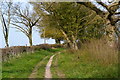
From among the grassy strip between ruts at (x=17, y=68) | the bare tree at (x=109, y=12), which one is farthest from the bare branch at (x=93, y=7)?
the grassy strip between ruts at (x=17, y=68)

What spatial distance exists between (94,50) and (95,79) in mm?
4347

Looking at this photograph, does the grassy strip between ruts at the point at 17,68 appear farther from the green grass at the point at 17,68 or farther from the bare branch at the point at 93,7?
the bare branch at the point at 93,7

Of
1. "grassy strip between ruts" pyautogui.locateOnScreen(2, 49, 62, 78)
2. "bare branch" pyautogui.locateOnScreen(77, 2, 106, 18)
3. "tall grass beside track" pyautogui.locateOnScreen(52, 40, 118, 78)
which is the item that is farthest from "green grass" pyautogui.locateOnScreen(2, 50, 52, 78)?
"bare branch" pyautogui.locateOnScreen(77, 2, 106, 18)

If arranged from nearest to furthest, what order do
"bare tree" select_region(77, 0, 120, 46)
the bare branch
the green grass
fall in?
1. the green grass
2. "bare tree" select_region(77, 0, 120, 46)
3. the bare branch

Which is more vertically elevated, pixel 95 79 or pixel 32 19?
pixel 32 19

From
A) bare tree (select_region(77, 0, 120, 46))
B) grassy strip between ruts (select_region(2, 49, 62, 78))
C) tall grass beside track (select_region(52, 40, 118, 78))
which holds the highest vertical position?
bare tree (select_region(77, 0, 120, 46))

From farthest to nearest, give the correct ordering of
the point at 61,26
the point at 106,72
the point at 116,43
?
the point at 61,26, the point at 116,43, the point at 106,72

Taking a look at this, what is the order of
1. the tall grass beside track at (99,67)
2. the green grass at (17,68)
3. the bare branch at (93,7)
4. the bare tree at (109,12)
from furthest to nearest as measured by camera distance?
the bare branch at (93,7) < the bare tree at (109,12) < the green grass at (17,68) < the tall grass beside track at (99,67)

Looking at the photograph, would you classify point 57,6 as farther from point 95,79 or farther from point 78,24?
point 95,79

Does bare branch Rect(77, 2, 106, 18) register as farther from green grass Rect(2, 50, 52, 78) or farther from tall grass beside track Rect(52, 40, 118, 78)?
green grass Rect(2, 50, 52, 78)

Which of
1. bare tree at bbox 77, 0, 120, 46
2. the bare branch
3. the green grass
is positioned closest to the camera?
the green grass

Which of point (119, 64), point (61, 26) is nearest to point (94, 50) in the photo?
point (119, 64)

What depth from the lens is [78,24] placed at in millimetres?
20219

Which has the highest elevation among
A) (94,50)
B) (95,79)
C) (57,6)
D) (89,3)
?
(57,6)
